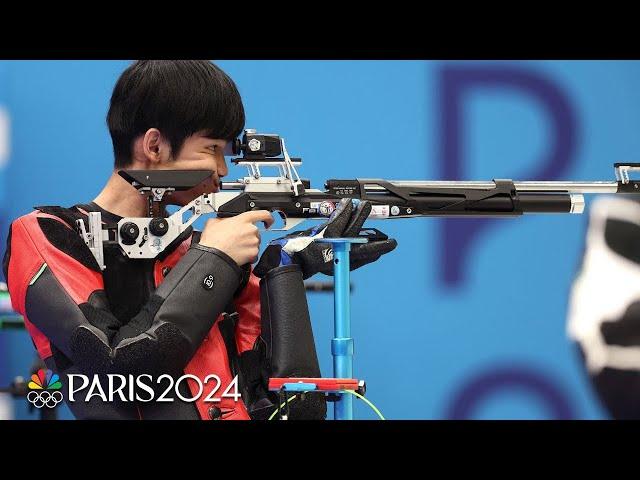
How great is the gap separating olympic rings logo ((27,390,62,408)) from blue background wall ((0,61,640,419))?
3.35 ft

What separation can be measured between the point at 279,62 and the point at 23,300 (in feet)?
4.94

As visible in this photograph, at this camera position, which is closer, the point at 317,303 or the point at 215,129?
the point at 215,129

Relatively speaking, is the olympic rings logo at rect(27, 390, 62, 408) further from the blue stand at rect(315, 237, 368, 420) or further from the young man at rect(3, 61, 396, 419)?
the blue stand at rect(315, 237, 368, 420)

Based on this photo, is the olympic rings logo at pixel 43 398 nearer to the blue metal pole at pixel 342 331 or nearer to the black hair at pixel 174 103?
the black hair at pixel 174 103

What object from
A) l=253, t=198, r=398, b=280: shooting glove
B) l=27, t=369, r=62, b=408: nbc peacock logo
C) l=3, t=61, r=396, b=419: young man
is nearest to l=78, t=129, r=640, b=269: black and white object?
l=3, t=61, r=396, b=419: young man

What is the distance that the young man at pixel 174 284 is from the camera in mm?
2131

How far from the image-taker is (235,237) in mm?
2262

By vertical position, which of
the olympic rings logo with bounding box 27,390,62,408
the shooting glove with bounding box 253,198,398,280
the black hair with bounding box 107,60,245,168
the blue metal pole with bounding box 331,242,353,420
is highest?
the black hair with bounding box 107,60,245,168

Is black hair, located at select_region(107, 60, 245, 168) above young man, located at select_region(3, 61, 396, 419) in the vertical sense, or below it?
above

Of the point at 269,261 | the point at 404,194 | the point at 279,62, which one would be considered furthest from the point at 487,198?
the point at 279,62

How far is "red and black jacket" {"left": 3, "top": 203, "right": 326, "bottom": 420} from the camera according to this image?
2.10 metres

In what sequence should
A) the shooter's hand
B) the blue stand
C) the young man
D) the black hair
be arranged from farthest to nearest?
the black hair
the shooter's hand
the young man
the blue stand

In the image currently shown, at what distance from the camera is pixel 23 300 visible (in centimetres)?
221

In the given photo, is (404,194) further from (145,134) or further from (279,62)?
(279,62)
